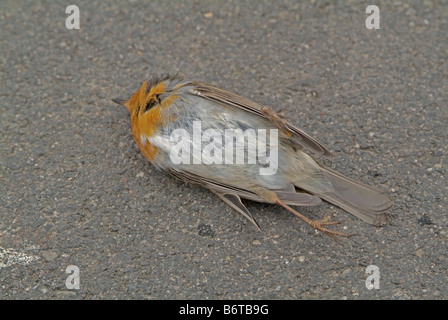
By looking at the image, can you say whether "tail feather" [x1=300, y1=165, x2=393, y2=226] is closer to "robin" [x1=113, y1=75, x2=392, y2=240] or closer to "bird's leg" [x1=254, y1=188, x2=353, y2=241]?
"robin" [x1=113, y1=75, x2=392, y2=240]

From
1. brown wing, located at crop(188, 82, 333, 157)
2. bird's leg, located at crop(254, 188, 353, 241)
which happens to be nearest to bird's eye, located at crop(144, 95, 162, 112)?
brown wing, located at crop(188, 82, 333, 157)

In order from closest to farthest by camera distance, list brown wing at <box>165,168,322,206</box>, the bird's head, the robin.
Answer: brown wing at <box>165,168,322,206</box>
the robin
the bird's head

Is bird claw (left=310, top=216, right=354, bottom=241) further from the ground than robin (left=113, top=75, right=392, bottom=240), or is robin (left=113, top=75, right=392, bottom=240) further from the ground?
robin (left=113, top=75, right=392, bottom=240)

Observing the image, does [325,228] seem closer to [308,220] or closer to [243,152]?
[308,220]

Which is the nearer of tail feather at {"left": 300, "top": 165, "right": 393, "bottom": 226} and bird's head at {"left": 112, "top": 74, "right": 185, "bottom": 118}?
tail feather at {"left": 300, "top": 165, "right": 393, "bottom": 226}

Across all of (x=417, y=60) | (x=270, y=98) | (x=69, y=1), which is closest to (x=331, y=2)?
(x=417, y=60)

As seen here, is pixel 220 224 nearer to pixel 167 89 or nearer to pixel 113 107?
pixel 167 89

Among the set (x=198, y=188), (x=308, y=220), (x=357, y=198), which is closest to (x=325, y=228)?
(x=308, y=220)
